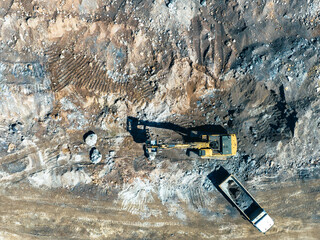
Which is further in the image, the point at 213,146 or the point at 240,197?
the point at 240,197

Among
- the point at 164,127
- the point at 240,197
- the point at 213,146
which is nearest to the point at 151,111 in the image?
the point at 164,127

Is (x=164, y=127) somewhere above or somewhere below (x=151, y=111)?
below

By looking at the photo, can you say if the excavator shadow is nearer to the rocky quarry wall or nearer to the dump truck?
the rocky quarry wall

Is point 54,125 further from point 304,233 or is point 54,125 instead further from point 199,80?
point 304,233

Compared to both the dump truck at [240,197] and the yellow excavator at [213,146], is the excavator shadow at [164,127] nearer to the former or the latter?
the yellow excavator at [213,146]

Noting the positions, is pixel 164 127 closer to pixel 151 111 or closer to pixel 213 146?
pixel 151 111
